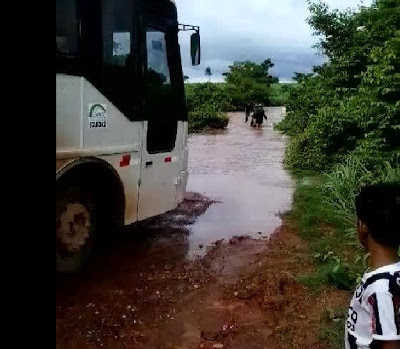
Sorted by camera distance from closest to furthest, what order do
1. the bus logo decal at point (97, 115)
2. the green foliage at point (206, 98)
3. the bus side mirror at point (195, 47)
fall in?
1. the bus logo decal at point (97, 115)
2. the bus side mirror at point (195, 47)
3. the green foliage at point (206, 98)

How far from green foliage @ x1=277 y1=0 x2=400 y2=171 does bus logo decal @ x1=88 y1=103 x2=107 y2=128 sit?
14.2 feet

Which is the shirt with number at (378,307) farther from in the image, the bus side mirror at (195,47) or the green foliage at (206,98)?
the green foliage at (206,98)

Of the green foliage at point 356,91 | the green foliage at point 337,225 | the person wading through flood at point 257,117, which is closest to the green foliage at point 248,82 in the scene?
the person wading through flood at point 257,117

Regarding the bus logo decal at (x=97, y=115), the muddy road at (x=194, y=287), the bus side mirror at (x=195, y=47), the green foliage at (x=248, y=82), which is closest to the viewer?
the muddy road at (x=194, y=287)

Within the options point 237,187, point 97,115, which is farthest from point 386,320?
point 237,187

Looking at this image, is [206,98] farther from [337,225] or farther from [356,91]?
[337,225]

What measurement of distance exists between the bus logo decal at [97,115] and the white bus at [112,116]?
0.01 m

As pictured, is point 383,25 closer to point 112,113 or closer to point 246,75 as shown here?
point 112,113

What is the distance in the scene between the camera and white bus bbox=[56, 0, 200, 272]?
5.16m

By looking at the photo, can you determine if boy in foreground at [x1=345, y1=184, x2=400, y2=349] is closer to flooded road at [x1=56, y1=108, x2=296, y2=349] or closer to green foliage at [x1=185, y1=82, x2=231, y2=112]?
flooded road at [x1=56, y1=108, x2=296, y2=349]

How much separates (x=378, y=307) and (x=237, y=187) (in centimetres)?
1019

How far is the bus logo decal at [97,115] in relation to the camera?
210 inches

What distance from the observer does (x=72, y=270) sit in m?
5.61

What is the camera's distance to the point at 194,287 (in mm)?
5570
